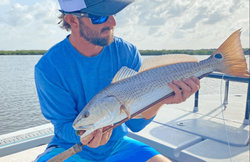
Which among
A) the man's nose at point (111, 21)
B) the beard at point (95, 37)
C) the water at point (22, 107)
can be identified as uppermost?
the man's nose at point (111, 21)

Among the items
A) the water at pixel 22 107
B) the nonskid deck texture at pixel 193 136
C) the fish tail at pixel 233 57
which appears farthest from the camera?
the water at pixel 22 107

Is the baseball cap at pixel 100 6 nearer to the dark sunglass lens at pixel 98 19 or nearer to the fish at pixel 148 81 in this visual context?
the dark sunglass lens at pixel 98 19

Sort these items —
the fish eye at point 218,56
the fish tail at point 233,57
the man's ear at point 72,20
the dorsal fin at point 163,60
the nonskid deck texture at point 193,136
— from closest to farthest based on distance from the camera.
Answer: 1. the fish tail at point 233,57
2. the fish eye at point 218,56
3. the dorsal fin at point 163,60
4. the man's ear at point 72,20
5. the nonskid deck texture at point 193,136

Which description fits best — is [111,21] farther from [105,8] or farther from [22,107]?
[22,107]

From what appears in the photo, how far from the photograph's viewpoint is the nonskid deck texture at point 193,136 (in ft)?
9.72

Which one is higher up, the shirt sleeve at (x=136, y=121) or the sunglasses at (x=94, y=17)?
the sunglasses at (x=94, y=17)

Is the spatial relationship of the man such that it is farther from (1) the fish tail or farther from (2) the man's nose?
(1) the fish tail

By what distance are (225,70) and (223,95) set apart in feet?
10.3

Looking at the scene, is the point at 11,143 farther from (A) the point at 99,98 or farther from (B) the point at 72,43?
(A) the point at 99,98

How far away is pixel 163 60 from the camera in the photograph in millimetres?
1918

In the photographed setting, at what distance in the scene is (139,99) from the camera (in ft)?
5.55

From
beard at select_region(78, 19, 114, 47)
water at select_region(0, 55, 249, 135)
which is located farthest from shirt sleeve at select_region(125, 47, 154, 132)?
water at select_region(0, 55, 249, 135)

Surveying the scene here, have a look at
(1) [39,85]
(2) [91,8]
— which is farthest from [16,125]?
(2) [91,8]

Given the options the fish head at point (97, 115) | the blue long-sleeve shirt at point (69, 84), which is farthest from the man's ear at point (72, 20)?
the fish head at point (97, 115)
